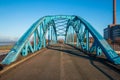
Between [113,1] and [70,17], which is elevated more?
[113,1]

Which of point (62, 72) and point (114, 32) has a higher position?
point (114, 32)

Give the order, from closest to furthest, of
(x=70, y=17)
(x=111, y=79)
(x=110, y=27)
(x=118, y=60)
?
(x=111, y=79)
(x=118, y=60)
(x=70, y=17)
(x=110, y=27)

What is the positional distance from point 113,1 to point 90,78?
263 feet

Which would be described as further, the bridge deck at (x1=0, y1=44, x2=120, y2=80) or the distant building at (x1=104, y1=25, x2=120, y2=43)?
the distant building at (x1=104, y1=25, x2=120, y2=43)

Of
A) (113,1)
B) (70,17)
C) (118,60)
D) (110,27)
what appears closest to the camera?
(118,60)

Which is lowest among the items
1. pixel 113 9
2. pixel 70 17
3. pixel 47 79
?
pixel 47 79

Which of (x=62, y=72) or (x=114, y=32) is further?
(x=114, y=32)

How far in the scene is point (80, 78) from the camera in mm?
10148

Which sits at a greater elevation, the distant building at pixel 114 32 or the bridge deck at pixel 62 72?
the distant building at pixel 114 32

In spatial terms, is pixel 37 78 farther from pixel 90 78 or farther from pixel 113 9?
pixel 113 9

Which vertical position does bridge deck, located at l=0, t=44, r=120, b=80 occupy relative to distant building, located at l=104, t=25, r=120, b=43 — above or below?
below

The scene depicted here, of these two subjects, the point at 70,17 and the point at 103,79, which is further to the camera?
the point at 70,17

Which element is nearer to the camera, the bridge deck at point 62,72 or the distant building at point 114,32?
the bridge deck at point 62,72

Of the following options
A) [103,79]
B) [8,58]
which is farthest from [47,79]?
[8,58]
